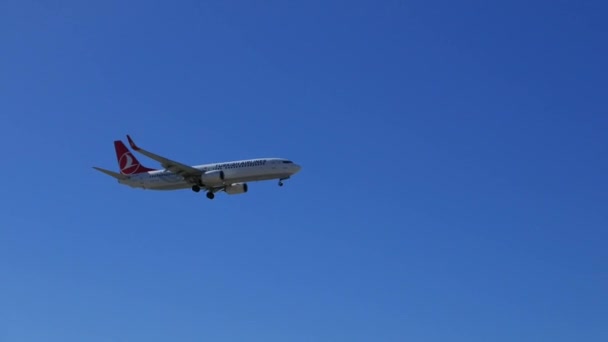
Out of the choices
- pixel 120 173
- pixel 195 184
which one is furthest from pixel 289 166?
pixel 120 173

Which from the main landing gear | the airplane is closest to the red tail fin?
the airplane

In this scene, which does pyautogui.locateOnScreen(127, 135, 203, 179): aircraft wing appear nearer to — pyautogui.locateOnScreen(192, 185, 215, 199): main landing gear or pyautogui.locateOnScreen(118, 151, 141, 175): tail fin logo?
pyautogui.locateOnScreen(192, 185, 215, 199): main landing gear

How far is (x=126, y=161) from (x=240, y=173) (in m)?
22.1

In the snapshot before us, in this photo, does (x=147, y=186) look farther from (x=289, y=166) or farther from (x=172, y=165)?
(x=289, y=166)

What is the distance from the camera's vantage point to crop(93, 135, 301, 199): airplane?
10294 cm

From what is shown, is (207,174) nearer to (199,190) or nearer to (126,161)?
(199,190)

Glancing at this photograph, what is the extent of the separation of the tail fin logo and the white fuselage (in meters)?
6.35

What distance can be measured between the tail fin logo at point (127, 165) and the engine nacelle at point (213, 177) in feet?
43.7

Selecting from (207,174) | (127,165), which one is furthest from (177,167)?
(127,165)

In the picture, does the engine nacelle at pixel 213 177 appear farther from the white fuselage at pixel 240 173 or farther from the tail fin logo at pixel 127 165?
the tail fin logo at pixel 127 165

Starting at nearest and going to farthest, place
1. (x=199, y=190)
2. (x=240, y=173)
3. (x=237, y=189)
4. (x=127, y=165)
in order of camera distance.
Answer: (x=240, y=173)
(x=199, y=190)
(x=237, y=189)
(x=127, y=165)

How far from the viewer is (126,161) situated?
11862 cm

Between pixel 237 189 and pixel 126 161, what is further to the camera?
pixel 126 161

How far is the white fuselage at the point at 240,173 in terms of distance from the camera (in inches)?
4048
